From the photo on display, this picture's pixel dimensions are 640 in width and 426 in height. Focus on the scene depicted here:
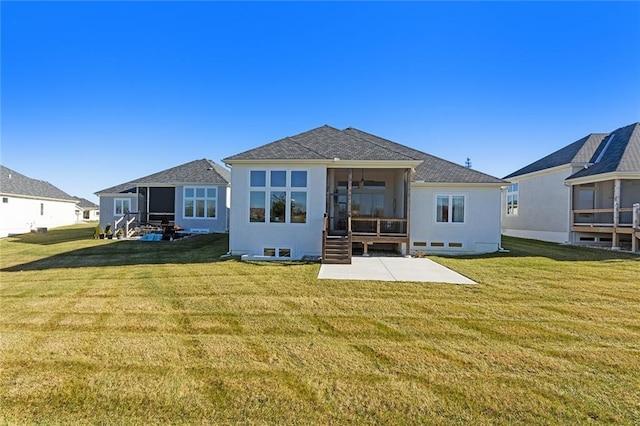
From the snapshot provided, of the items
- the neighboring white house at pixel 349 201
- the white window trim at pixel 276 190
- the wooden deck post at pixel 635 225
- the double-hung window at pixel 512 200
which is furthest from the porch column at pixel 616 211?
the white window trim at pixel 276 190

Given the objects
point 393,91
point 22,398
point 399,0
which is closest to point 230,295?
point 22,398

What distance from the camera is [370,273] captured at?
10055mm

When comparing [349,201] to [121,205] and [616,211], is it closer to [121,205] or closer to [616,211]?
[616,211]

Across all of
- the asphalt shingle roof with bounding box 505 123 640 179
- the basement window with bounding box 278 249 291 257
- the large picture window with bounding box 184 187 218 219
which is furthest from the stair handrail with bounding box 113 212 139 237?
the asphalt shingle roof with bounding box 505 123 640 179

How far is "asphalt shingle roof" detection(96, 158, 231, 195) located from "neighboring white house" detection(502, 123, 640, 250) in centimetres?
2231

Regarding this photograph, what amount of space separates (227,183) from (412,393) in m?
20.4

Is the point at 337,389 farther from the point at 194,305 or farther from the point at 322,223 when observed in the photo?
the point at 322,223

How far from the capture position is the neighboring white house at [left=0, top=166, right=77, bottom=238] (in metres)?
25.9

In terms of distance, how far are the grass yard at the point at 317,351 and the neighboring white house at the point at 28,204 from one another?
79.1 feet

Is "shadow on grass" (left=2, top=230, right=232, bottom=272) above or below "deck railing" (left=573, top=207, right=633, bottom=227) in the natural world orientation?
below

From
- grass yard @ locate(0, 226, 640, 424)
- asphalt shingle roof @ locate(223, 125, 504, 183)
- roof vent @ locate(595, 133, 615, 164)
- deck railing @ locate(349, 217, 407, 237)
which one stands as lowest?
grass yard @ locate(0, 226, 640, 424)

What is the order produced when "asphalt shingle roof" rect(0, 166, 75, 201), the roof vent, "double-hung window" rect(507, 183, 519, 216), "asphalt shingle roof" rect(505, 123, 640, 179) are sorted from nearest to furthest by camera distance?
"asphalt shingle roof" rect(505, 123, 640, 179)
the roof vent
"double-hung window" rect(507, 183, 519, 216)
"asphalt shingle roof" rect(0, 166, 75, 201)

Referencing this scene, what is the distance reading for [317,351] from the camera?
4.78 m

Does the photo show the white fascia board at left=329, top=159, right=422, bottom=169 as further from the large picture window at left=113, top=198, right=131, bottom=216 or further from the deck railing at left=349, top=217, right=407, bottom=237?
the large picture window at left=113, top=198, right=131, bottom=216
